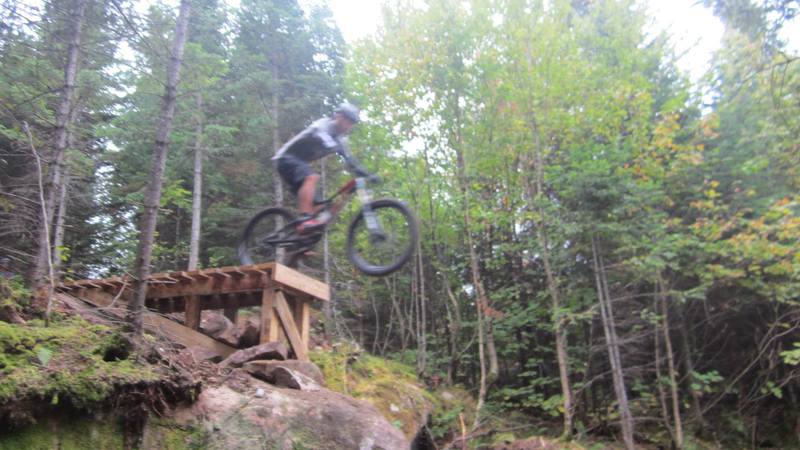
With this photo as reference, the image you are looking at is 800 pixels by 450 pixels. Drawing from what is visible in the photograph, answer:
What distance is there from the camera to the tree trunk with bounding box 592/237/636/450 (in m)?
9.05

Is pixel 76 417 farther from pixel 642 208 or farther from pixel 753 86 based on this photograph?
pixel 753 86

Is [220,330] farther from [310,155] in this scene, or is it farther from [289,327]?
[310,155]

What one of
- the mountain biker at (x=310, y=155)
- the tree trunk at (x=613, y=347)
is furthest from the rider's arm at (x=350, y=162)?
the tree trunk at (x=613, y=347)

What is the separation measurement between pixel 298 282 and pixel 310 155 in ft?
7.31

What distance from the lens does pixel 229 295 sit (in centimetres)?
757

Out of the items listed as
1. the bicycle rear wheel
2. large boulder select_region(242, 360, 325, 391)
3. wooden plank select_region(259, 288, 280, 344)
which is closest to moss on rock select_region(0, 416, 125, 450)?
large boulder select_region(242, 360, 325, 391)

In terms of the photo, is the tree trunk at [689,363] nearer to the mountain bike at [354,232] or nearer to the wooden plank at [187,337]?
the mountain bike at [354,232]

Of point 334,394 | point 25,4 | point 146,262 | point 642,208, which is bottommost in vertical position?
point 334,394

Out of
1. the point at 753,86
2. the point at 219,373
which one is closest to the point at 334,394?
the point at 219,373

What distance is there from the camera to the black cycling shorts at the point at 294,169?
524 centimetres

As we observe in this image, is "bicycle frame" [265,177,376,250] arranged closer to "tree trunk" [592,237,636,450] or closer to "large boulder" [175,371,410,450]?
"large boulder" [175,371,410,450]

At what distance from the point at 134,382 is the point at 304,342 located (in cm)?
347

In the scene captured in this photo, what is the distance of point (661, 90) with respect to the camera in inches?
497

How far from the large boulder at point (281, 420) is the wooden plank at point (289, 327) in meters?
1.43
